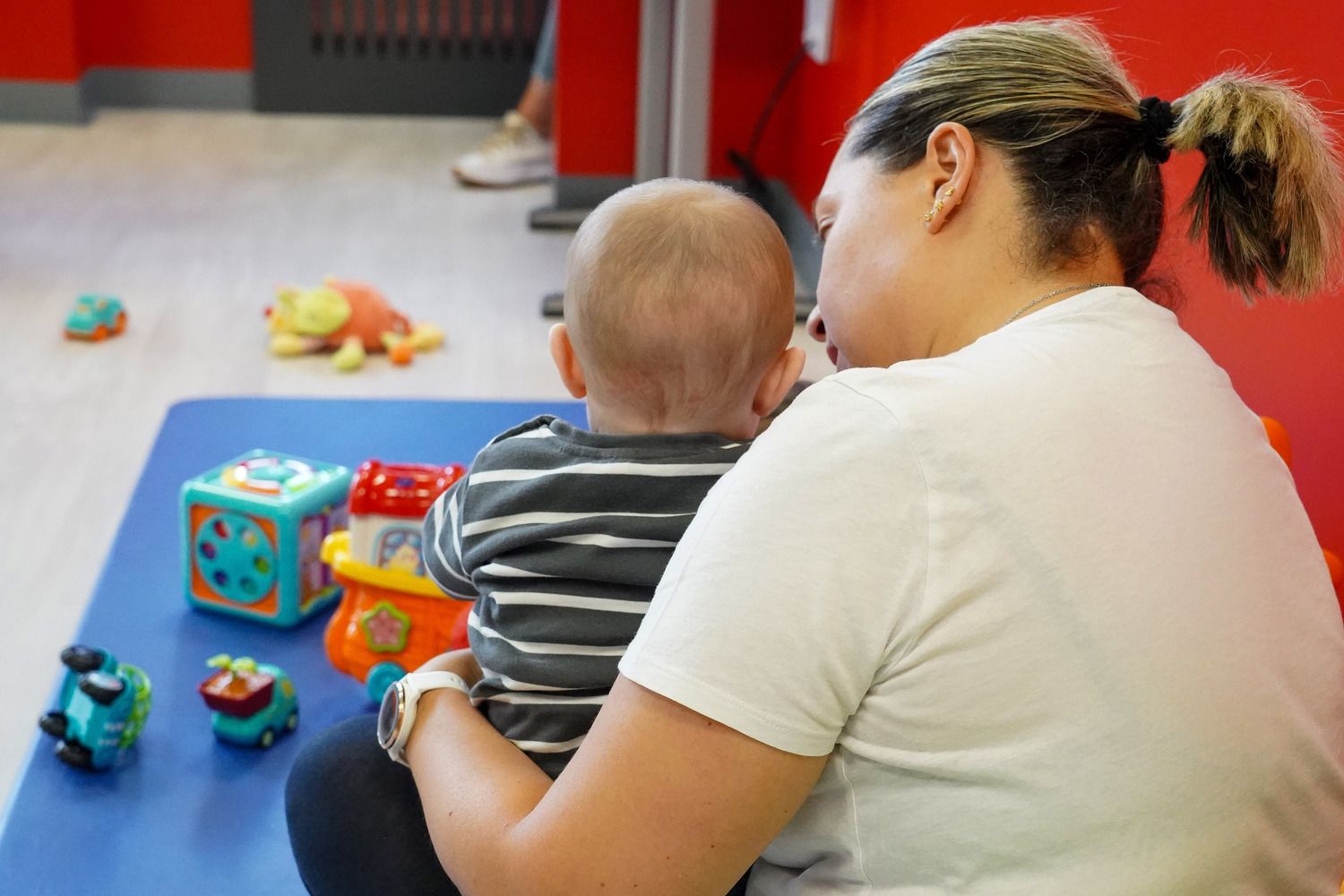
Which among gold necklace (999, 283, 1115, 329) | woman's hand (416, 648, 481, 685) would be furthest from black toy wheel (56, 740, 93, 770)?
gold necklace (999, 283, 1115, 329)

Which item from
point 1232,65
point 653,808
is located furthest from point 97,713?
point 1232,65

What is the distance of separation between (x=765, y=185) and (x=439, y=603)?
2.25 metres

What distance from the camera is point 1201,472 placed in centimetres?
73

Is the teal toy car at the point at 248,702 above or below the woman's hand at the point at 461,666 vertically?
below

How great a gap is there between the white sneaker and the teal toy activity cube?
239 centimetres

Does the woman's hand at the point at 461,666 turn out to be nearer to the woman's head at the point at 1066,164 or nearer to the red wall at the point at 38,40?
the woman's head at the point at 1066,164

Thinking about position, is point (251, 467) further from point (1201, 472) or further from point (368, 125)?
point (368, 125)

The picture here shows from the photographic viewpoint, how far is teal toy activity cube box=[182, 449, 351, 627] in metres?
1.70

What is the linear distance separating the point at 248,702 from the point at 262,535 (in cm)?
26

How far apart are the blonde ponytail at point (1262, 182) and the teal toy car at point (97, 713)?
44.6 inches

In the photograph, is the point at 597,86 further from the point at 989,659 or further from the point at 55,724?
the point at 989,659

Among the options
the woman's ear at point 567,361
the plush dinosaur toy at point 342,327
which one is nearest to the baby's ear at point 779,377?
the woman's ear at point 567,361

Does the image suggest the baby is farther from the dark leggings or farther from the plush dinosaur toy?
the plush dinosaur toy

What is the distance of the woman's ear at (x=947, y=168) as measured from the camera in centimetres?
84
